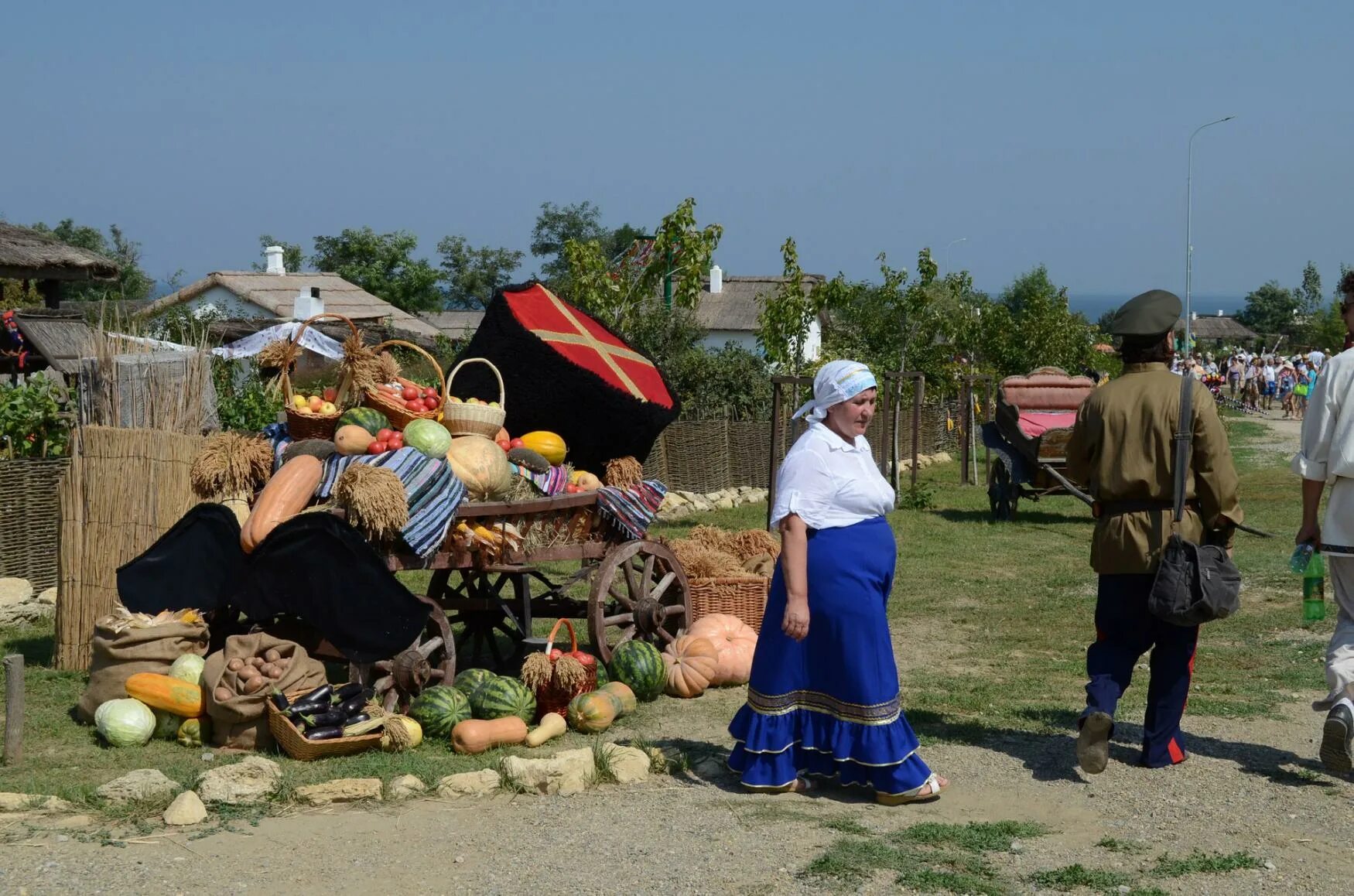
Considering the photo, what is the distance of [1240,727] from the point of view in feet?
24.0

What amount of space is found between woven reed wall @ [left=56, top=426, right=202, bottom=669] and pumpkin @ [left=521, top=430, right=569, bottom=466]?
1.86 m

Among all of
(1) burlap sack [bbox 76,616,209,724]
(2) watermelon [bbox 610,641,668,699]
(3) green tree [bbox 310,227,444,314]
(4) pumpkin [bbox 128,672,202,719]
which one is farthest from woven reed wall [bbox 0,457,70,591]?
(3) green tree [bbox 310,227,444,314]

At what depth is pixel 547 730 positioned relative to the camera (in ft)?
23.2

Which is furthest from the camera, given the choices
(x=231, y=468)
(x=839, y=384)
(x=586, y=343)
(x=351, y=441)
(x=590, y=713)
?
(x=586, y=343)

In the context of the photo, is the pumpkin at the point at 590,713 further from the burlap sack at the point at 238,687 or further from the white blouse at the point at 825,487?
the white blouse at the point at 825,487

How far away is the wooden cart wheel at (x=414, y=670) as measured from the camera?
711 cm

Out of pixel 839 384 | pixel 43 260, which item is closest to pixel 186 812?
pixel 839 384

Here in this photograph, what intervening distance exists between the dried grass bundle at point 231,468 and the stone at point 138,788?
2.06 meters

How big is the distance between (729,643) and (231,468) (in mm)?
2888

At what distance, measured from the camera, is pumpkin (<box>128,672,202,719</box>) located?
22.7 feet

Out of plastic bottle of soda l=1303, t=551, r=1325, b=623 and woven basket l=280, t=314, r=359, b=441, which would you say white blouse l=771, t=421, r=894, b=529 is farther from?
woven basket l=280, t=314, r=359, b=441

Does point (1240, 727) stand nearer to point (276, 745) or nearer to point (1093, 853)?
point (1093, 853)

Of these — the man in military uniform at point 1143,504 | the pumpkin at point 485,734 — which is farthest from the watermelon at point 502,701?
the man in military uniform at point 1143,504

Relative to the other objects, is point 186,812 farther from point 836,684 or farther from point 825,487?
point 825,487
